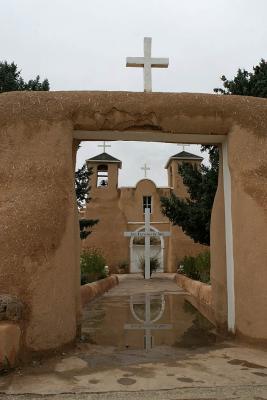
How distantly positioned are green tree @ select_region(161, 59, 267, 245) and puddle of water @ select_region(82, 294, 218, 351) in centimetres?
291

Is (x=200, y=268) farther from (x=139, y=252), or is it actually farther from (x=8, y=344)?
(x=139, y=252)

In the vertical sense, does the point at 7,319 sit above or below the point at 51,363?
above

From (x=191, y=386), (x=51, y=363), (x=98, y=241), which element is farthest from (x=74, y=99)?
(x=98, y=241)

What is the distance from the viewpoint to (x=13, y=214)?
5.70m

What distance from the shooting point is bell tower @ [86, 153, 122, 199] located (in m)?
28.1

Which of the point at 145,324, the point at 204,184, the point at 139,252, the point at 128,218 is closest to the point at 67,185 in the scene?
the point at 145,324

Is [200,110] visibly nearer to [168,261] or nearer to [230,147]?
[230,147]

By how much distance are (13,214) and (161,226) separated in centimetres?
2317

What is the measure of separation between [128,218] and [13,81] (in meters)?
15.8

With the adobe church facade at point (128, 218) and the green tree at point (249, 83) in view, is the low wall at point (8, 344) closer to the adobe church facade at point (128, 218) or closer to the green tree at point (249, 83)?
the green tree at point (249, 83)

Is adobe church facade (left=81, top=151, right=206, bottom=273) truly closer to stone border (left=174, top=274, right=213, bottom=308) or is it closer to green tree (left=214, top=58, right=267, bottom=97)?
stone border (left=174, top=274, right=213, bottom=308)

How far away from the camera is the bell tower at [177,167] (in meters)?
28.6

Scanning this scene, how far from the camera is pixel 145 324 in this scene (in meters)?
8.46

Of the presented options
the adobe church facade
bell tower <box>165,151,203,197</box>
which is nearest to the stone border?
the adobe church facade
